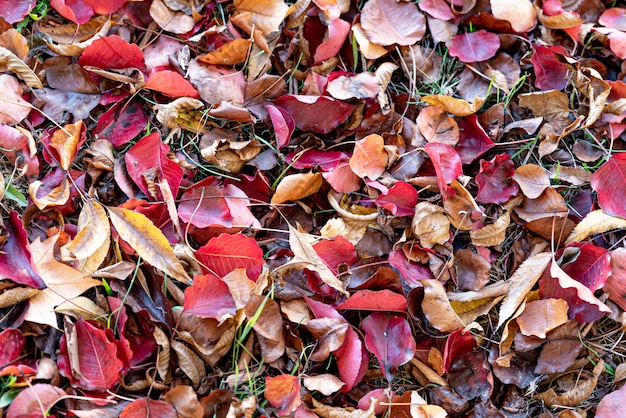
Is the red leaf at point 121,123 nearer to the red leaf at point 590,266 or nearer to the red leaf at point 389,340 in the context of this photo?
the red leaf at point 389,340

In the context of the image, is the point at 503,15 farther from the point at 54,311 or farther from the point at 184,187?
the point at 54,311

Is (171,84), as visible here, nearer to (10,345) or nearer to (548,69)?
(10,345)

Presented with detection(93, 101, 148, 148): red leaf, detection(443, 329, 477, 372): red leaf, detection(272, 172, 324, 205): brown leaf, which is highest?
detection(93, 101, 148, 148): red leaf

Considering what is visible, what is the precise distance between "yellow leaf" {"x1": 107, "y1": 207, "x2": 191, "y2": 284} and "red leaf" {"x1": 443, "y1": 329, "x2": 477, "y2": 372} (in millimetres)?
537

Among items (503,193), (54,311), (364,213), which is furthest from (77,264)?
(503,193)

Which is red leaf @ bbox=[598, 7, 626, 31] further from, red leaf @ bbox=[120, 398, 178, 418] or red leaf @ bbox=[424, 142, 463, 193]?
red leaf @ bbox=[120, 398, 178, 418]

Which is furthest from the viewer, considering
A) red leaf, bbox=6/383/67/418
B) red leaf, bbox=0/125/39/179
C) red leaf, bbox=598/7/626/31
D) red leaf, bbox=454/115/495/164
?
red leaf, bbox=598/7/626/31

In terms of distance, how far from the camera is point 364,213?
1334mm

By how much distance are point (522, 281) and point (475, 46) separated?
0.60m

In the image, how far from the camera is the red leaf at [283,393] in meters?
1.11

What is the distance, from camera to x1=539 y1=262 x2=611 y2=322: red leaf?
1.24m

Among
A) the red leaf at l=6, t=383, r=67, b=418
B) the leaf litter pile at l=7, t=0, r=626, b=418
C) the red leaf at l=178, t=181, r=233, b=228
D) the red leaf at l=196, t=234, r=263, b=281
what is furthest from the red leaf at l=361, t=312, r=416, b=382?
the red leaf at l=6, t=383, r=67, b=418

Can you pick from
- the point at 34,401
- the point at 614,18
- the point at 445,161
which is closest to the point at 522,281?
the point at 445,161

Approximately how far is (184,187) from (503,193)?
721 millimetres
